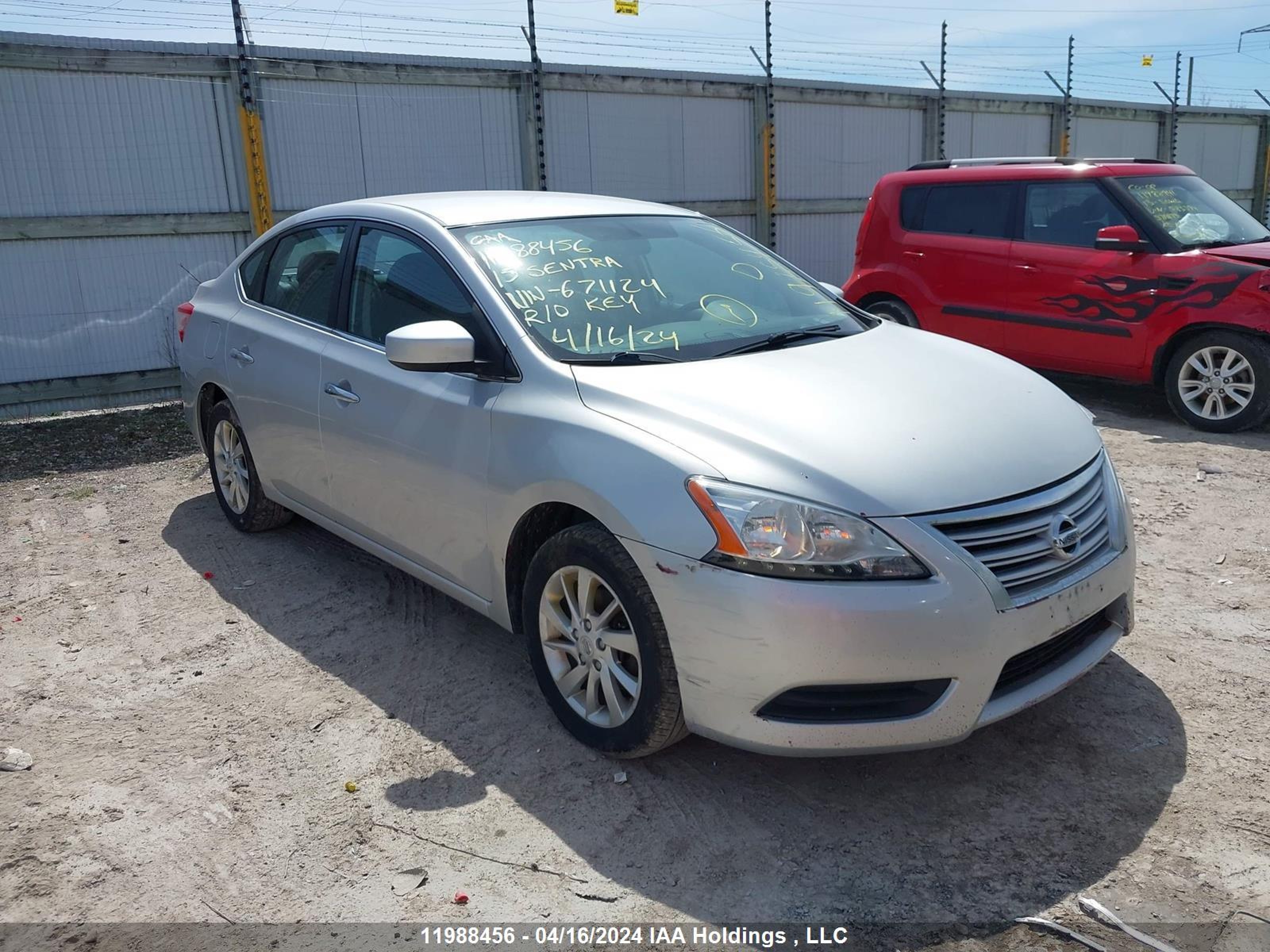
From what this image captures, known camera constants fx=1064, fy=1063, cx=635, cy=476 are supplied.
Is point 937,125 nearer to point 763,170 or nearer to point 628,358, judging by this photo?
point 763,170

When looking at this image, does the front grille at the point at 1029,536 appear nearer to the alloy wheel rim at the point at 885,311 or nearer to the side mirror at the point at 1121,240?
the side mirror at the point at 1121,240

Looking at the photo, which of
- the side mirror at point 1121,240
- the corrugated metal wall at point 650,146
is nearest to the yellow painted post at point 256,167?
the corrugated metal wall at point 650,146

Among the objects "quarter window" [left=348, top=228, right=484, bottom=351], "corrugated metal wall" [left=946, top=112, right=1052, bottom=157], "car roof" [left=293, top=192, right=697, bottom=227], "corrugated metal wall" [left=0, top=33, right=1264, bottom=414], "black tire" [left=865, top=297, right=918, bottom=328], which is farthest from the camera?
"corrugated metal wall" [left=946, top=112, right=1052, bottom=157]

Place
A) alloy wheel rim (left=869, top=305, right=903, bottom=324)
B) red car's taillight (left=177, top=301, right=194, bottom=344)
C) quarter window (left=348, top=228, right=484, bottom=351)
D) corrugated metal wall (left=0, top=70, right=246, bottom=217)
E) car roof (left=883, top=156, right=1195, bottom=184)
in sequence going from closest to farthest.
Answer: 1. quarter window (left=348, top=228, right=484, bottom=351)
2. red car's taillight (left=177, top=301, right=194, bottom=344)
3. car roof (left=883, top=156, right=1195, bottom=184)
4. corrugated metal wall (left=0, top=70, right=246, bottom=217)
5. alloy wheel rim (left=869, top=305, right=903, bottom=324)

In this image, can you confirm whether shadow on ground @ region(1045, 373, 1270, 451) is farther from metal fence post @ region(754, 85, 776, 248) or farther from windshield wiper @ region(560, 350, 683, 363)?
windshield wiper @ region(560, 350, 683, 363)

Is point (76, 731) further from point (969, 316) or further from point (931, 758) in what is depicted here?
point (969, 316)

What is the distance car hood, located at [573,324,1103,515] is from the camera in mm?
2846

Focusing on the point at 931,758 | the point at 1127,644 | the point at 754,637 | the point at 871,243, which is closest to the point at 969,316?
the point at 871,243

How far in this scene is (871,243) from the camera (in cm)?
902

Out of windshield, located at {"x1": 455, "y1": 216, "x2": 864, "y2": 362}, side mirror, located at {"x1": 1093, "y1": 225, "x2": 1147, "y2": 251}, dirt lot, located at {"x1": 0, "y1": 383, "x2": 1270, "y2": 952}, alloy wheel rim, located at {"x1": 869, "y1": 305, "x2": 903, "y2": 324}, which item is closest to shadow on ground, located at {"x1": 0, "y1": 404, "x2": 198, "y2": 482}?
dirt lot, located at {"x1": 0, "y1": 383, "x2": 1270, "y2": 952}

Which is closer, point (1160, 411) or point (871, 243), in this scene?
point (1160, 411)

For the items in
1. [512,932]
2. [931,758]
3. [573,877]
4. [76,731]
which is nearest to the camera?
[512,932]

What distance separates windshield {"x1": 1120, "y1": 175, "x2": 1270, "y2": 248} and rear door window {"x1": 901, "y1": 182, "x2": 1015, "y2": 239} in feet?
2.83

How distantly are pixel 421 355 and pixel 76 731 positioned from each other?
1789 mm
